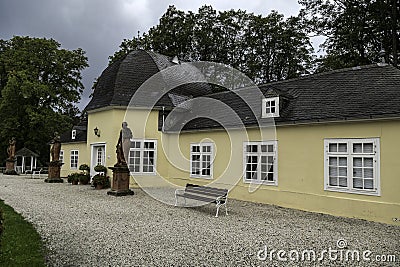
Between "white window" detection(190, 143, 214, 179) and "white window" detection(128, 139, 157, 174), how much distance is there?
91.2 inches

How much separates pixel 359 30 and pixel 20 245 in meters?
20.2

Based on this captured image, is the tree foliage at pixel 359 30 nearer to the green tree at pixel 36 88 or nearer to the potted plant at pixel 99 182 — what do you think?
the potted plant at pixel 99 182

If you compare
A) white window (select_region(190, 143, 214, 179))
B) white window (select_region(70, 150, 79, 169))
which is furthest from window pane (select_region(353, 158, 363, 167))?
white window (select_region(70, 150, 79, 169))

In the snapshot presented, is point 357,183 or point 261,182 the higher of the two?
point 357,183

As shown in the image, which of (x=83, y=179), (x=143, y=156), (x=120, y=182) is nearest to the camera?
(x=120, y=182)

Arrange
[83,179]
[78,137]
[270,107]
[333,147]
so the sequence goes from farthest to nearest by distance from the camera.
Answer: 1. [78,137]
2. [83,179]
3. [270,107]
4. [333,147]

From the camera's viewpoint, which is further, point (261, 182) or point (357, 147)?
point (261, 182)

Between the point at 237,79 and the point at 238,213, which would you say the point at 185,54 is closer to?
the point at 237,79

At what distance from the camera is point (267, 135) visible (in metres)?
12.1

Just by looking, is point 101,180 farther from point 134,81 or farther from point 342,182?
point 342,182

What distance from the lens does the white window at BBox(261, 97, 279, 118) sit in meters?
12.1

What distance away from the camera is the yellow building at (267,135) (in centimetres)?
930

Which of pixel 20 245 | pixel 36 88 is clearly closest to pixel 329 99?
pixel 20 245

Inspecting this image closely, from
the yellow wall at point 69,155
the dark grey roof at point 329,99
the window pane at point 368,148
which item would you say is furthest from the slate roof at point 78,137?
the window pane at point 368,148
